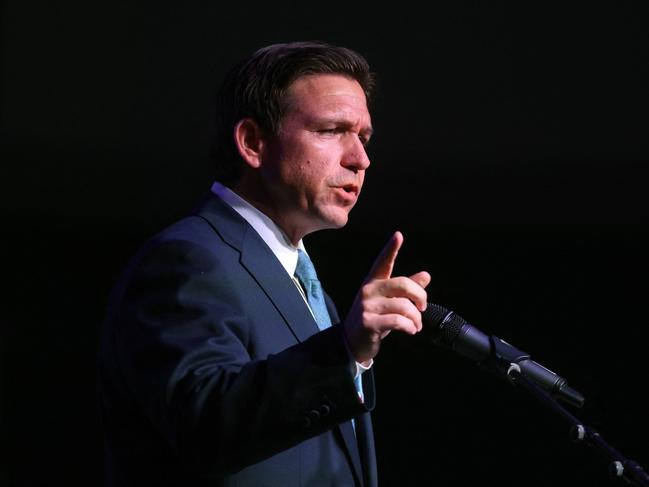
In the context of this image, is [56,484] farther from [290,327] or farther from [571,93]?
[571,93]

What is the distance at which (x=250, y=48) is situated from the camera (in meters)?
3.06

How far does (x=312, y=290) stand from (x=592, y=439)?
2.12 ft

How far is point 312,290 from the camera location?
6.26 ft

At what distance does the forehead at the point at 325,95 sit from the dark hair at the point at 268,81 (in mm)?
14

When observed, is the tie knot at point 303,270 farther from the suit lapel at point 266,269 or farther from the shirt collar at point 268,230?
the suit lapel at point 266,269

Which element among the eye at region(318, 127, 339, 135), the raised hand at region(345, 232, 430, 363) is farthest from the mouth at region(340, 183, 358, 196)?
the raised hand at region(345, 232, 430, 363)

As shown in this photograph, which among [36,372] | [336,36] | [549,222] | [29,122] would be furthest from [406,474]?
[29,122]

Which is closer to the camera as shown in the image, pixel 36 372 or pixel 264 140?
pixel 264 140

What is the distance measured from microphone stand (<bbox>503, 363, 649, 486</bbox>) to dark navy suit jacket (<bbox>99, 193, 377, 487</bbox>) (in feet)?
0.87

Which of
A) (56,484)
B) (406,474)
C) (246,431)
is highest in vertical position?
(246,431)

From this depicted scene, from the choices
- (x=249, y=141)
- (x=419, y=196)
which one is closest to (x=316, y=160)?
(x=249, y=141)

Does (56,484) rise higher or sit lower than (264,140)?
lower

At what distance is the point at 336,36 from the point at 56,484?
168cm

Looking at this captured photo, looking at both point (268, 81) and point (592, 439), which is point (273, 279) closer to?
point (268, 81)
